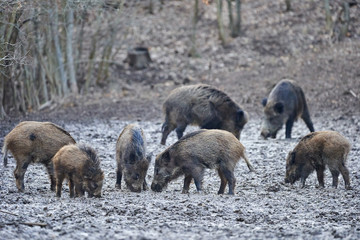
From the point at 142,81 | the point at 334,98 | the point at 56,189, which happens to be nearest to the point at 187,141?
the point at 56,189

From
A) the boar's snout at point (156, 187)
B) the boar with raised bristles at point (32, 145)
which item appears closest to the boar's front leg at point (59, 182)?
the boar with raised bristles at point (32, 145)

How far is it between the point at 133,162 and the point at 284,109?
6421 millimetres

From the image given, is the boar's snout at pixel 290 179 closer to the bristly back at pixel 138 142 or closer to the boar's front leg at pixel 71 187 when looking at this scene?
the bristly back at pixel 138 142

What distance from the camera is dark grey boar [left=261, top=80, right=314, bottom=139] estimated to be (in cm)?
1461

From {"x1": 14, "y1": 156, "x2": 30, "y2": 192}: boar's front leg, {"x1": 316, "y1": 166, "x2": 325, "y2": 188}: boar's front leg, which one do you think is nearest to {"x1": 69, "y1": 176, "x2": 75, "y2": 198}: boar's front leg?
{"x1": 14, "y1": 156, "x2": 30, "y2": 192}: boar's front leg

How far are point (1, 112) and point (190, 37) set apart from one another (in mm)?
15436

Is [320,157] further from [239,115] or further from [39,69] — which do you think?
[39,69]

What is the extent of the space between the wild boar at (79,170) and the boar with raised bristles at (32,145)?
50cm

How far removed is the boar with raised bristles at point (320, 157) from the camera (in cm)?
897

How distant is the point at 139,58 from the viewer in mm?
27891

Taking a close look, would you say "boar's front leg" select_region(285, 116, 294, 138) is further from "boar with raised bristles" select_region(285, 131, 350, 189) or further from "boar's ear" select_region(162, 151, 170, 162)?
"boar's ear" select_region(162, 151, 170, 162)

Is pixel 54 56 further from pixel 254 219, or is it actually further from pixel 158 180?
pixel 254 219

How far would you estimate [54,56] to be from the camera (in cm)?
2138

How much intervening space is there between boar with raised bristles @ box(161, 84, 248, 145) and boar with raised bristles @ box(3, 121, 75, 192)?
177 inches
